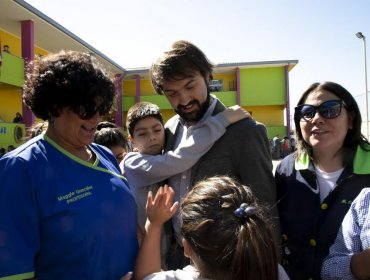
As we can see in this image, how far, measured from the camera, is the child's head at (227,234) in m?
1.24

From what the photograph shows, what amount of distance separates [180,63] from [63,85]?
29.9 inches

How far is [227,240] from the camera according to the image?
1281 mm

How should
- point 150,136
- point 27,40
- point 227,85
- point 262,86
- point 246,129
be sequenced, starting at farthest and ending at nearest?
point 227,85
point 262,86
point 27,40
point 150,136
point 246,129

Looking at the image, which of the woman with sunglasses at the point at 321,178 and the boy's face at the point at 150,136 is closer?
the woman with sunglasses at the point at 321,178

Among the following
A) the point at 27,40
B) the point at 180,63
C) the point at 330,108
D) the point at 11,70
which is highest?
the point at 27,40

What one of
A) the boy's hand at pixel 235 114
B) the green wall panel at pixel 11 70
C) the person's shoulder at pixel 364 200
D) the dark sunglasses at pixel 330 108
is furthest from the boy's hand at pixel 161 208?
the green wall panel at pixel 11 70

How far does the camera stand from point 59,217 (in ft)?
4.30

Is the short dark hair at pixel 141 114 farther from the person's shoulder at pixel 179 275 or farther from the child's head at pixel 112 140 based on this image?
the person's shoulder at pixel 179 275

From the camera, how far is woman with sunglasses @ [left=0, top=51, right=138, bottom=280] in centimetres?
123

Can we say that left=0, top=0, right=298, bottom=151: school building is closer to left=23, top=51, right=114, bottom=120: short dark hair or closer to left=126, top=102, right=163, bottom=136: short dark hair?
left=126, top=102, right=163, bottom=136: short dark hair

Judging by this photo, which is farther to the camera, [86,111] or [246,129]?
[246,129]

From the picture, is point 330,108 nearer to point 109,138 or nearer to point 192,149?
point 192,149

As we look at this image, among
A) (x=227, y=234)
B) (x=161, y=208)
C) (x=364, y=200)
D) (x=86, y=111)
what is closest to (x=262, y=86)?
(x=364, y=200)

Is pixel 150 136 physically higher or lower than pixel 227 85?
lower
